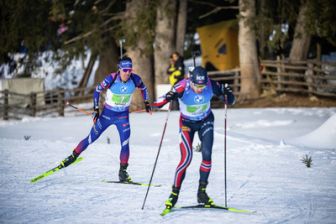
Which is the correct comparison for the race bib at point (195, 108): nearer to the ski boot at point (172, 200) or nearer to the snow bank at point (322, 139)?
the ski boot at point (172, 200)

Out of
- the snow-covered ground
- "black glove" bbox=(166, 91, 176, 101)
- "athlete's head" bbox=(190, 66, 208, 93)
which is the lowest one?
the snow-covered ground

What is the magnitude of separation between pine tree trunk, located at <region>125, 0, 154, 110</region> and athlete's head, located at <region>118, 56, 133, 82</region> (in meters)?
12.1

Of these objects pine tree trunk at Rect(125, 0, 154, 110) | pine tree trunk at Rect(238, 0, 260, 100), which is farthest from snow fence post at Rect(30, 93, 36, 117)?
pine tree trunk at Rect(238, 0, 260, 100)

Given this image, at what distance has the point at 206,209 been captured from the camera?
26.5 feet

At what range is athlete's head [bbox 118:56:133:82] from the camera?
1005 centimetres

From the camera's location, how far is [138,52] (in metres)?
22.9

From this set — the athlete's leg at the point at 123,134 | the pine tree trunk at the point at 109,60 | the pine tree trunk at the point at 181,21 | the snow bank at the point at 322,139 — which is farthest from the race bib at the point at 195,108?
the pine tree trunk at the point at 109,60

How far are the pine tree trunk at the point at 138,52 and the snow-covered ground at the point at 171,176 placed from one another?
5198 mm

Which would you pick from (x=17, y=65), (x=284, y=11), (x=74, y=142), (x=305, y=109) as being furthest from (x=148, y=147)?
(x=17, y=65)

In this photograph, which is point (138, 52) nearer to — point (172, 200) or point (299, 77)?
point (299, 77)

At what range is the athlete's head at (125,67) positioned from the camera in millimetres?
10047

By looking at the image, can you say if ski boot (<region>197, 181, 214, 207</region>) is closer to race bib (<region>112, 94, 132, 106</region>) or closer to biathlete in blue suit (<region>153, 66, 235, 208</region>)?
biathlete in blue suit (<region>153, 66, 235, 208</region>)

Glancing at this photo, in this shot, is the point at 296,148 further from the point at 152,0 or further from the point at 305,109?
the point at 152,0

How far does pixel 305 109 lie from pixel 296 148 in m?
7.10
